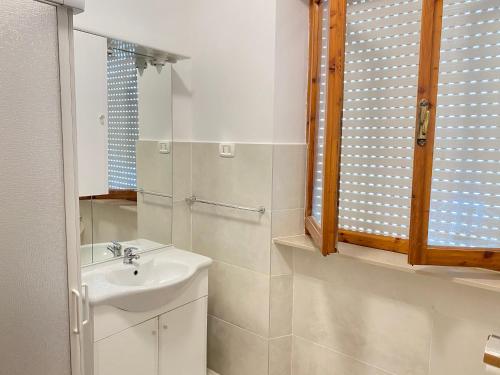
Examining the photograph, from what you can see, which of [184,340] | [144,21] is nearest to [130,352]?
[184,340]

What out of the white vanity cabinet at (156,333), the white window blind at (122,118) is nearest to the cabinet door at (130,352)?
the white vanity cabinet at (156,333)

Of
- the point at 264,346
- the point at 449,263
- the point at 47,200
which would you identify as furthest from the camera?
the point at 264,346

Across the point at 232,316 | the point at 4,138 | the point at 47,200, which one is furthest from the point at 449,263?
the point at 4,138

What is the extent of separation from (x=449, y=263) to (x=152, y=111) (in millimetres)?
1723

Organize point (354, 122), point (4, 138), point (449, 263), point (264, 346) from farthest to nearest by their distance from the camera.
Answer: point (264, 346) < point (354, 122) < point (449, 263) < point (4, 138)

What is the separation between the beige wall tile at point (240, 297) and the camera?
2.13 metres

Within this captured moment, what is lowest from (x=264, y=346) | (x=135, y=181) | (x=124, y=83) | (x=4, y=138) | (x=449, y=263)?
(x=264, y=346)

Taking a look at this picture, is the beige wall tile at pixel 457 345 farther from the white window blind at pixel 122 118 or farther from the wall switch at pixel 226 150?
the white window blind at pixel 122 118

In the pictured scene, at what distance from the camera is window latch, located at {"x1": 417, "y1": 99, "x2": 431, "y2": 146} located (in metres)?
1.47

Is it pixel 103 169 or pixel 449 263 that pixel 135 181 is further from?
pixel 449 263

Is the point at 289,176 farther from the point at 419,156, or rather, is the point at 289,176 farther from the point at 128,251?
the point at 128,251

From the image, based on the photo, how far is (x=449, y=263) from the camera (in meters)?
1.56

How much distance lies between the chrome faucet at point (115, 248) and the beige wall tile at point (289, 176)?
2.84ft

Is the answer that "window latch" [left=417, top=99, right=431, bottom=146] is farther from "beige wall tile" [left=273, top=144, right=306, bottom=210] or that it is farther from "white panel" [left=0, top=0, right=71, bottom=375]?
"white panel" [left=0, top=0, right=71, bottom=375]
